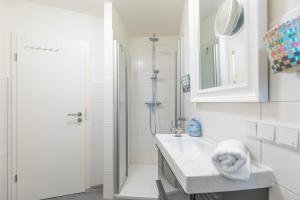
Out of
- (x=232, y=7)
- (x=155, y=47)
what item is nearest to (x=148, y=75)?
(x=155, y=47)

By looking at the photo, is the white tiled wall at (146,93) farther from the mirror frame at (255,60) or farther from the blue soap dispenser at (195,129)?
the mirror frame at (255,60)

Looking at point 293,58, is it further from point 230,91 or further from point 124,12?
point 124,12

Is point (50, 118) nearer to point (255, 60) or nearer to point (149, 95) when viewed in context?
point (149, 95)

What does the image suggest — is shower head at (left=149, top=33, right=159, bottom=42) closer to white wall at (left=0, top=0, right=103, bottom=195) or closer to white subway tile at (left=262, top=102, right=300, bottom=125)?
white wall at (left=0, top=0, right=103, bottom=195)

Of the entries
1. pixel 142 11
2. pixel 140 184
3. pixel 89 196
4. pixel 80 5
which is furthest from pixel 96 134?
pixel 142 11

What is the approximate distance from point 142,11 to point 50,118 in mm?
1781

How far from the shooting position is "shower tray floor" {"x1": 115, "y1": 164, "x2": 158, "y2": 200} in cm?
202

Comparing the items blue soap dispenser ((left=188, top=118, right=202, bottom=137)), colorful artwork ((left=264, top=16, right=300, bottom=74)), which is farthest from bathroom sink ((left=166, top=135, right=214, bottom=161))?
colorful artwork ((left=264, top=16, right=300, bottom=74))

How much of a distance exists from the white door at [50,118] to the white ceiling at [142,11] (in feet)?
1.54

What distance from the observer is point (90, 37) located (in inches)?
93.8

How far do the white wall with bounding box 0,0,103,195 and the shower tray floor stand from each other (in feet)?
1.50

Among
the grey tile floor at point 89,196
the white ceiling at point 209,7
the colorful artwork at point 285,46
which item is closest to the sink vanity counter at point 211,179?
the colorful artwork at point 285,46

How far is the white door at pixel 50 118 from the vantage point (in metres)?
1.97

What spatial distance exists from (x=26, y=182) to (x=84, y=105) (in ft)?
3.47
